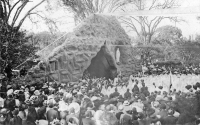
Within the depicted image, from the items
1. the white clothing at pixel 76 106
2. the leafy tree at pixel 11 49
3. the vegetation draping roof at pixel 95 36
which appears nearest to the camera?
the white clothing at pixel 76 106

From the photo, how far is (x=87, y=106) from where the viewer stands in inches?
63.5

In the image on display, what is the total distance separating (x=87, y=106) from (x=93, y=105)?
0.04 meters

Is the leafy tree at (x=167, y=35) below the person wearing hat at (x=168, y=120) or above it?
above

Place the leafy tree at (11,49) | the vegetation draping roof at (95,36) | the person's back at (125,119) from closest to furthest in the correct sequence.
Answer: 1. the person's back at (125,119)
2. the vegetation draping roof at (95,36)
3. the leafy tree at (11,49)

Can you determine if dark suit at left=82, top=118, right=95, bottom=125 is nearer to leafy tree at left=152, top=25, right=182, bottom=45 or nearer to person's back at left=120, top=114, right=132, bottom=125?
person's back at left=120, top=114, right=132, bottom=125

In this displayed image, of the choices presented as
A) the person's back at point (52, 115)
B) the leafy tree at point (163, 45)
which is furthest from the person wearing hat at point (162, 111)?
the person's back at point (52, 115)

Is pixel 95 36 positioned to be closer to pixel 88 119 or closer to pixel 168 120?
pixel 88 119

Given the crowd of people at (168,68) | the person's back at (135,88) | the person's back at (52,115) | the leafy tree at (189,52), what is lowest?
the person's back at (52,115)

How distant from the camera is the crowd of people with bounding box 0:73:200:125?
152cm

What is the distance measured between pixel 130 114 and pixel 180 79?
20.1 inches

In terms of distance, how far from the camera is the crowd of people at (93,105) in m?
1.52

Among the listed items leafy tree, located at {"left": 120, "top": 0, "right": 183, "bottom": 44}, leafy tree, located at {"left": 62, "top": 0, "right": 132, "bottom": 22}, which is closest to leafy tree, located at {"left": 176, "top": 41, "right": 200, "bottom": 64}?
leafy tree, located at {"left": 120, "top": 0, "right": 183, "bottom": 44}

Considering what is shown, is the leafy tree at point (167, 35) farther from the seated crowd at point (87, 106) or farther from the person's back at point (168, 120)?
the person's back at point (168, 120)

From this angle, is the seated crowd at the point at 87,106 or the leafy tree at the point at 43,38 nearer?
the seated crowd at the point at 87,106
